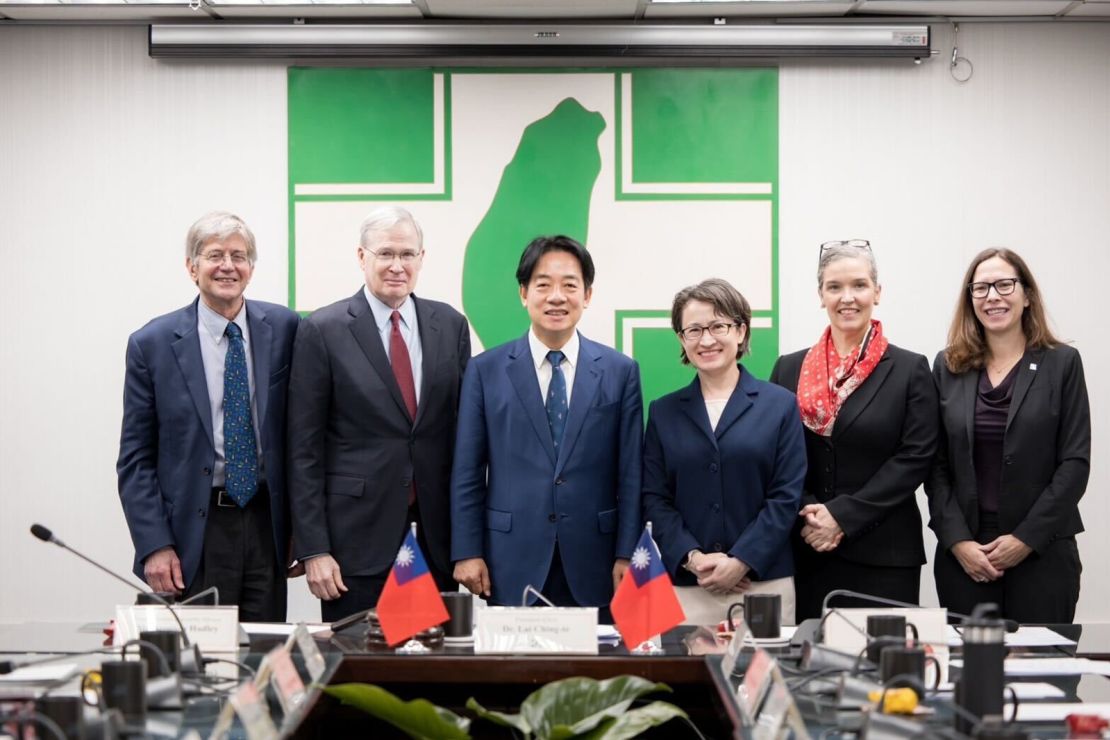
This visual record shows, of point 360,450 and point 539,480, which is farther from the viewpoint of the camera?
point 360,450

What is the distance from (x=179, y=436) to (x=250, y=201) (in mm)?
1636

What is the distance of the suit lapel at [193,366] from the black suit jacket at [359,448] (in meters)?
0.25

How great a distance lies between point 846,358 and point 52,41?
11.4 feet

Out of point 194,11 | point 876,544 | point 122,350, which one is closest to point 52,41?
point 194,11

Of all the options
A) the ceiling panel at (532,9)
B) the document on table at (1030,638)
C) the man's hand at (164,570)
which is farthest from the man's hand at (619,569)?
the ceiling panel at (532,9)

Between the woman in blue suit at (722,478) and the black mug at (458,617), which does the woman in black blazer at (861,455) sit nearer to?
the woman in blue suit at (722,478)

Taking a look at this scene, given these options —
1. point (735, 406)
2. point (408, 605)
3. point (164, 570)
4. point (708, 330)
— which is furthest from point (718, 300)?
point (164, 570)

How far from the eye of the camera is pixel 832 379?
3.59 metres

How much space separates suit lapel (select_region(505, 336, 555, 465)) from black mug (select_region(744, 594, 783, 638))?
3.17 ft

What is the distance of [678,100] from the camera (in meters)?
4.86

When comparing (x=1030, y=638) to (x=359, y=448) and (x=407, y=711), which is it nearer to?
(x=407, y=711)

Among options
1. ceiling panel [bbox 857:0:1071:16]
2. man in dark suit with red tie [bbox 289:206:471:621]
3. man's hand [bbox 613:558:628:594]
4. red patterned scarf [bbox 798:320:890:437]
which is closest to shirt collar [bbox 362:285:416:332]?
man in dark suit with red tie [bbox 289:206:471:621]

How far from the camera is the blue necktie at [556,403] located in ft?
11.3

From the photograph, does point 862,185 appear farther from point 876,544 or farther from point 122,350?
point 122,350
